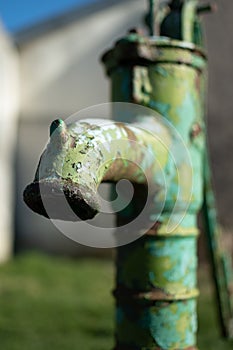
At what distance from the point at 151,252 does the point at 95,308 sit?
1.68m

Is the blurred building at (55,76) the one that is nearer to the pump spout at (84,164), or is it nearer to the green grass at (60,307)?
the green grass at (60,307)

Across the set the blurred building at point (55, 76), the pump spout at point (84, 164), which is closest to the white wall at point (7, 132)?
the blurred building at point (55, 76)

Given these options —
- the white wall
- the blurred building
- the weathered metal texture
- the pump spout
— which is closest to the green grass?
the white wall

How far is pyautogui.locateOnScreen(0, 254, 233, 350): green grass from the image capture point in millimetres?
1967

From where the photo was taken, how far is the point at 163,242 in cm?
98

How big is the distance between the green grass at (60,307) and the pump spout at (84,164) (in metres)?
1.11

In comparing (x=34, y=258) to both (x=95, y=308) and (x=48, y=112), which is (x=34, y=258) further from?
(x=95, y=308)

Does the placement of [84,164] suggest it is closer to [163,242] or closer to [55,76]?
[163,242]

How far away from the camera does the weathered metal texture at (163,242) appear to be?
38.1 inches

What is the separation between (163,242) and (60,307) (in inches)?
66.3

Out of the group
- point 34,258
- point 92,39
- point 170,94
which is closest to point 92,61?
point 92,39

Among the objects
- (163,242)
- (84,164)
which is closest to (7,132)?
(163,242)

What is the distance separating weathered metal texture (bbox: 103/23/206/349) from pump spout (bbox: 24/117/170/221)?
97 millimetres

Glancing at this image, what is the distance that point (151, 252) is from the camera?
0.97 metres
